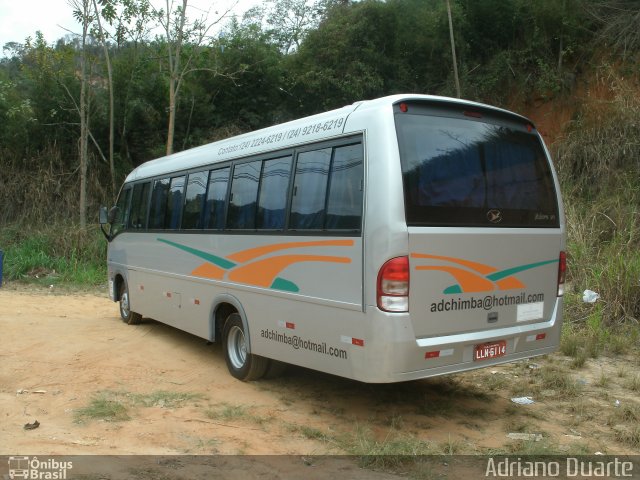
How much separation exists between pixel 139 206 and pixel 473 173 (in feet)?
20.5

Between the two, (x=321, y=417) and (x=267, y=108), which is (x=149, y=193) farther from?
(x=267, y=108)

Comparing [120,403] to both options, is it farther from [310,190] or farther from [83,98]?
[83,98]

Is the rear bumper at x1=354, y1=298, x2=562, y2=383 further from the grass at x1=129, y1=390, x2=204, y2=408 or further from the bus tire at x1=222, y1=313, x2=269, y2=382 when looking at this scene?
the grass at x1=129, y1=390, x2=204, y2=408

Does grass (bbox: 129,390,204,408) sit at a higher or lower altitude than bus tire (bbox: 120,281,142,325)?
lower

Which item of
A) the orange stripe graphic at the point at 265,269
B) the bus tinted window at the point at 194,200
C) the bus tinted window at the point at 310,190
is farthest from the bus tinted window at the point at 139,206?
the bus tinted window at the point at 310,190

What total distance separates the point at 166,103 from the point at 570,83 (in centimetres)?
1255

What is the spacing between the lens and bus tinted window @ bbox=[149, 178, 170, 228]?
9023 millimetres

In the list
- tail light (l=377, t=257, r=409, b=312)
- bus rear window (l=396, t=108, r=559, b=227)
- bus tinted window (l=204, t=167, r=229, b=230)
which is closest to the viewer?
tail light (l=377, t=257, r=409, b=312)

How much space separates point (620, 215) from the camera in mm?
11570

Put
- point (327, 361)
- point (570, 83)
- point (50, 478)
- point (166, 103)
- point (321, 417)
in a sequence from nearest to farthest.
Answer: point (50, 478), point (327, 361), point (321, 417), point (570, 83), point (166, 103)

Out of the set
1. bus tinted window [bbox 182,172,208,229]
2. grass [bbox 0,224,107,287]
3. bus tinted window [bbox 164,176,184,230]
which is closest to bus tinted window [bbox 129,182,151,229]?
bus tinted window [bbox 164,176,184,230]

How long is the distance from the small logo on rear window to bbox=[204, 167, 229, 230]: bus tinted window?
3.19 metres

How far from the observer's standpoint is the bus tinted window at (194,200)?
25.8ft

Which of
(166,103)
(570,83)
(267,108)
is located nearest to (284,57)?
(267,108)
